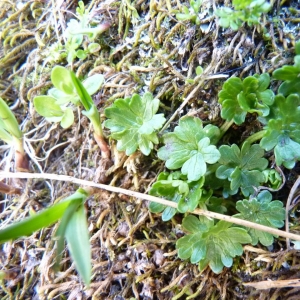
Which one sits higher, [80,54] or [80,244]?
[80,54]

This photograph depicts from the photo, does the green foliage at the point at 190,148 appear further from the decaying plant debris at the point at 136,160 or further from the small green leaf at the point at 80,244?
the small green leaf at the point at 80,244

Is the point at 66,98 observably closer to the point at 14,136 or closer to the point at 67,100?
the point at 67,100

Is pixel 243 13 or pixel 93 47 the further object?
pixel 93 47

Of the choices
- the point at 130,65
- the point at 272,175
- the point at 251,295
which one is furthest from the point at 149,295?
the point at 130,65

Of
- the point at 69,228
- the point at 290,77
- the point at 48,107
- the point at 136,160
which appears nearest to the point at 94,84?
the point at 48,107

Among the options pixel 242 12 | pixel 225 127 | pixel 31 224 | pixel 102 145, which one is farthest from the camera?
pixel 102 145

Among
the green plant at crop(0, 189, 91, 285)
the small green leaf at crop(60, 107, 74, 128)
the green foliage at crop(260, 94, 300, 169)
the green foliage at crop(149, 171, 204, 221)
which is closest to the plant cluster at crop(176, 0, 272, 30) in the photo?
the green foliage at crop(260, 94, 300, 169)

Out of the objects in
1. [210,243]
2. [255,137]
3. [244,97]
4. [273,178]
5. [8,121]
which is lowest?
[210,243]

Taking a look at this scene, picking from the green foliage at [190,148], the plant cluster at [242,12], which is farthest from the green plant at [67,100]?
the plant cluster at [242,12]

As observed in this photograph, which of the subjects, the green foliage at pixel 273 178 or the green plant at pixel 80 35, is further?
the green plant at pixel 80 35
